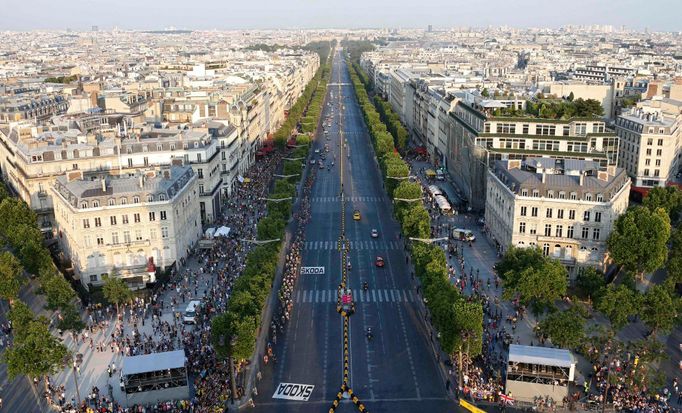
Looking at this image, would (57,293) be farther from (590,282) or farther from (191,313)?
(590,282)

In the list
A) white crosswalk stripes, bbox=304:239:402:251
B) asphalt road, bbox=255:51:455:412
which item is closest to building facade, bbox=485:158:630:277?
asphalt road, bbox=255:51:455:412

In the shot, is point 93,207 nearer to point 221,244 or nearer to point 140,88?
point 221,244

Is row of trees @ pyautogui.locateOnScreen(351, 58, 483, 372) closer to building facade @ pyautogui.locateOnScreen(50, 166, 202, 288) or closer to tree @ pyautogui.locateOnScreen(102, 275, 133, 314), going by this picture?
building facade @ pyautogui.locateOnScreen(50, 166, 202, 288)

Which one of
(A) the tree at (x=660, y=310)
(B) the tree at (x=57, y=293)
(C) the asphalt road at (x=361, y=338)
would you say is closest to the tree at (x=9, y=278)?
(B) the tree at (x=57, y=293)

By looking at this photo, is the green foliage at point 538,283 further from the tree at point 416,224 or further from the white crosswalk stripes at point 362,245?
the white crosswalk stripes at point 362,245

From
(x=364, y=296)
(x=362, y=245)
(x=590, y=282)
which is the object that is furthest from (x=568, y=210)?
(x=362, y=245)

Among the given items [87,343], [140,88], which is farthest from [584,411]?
[140,88]
